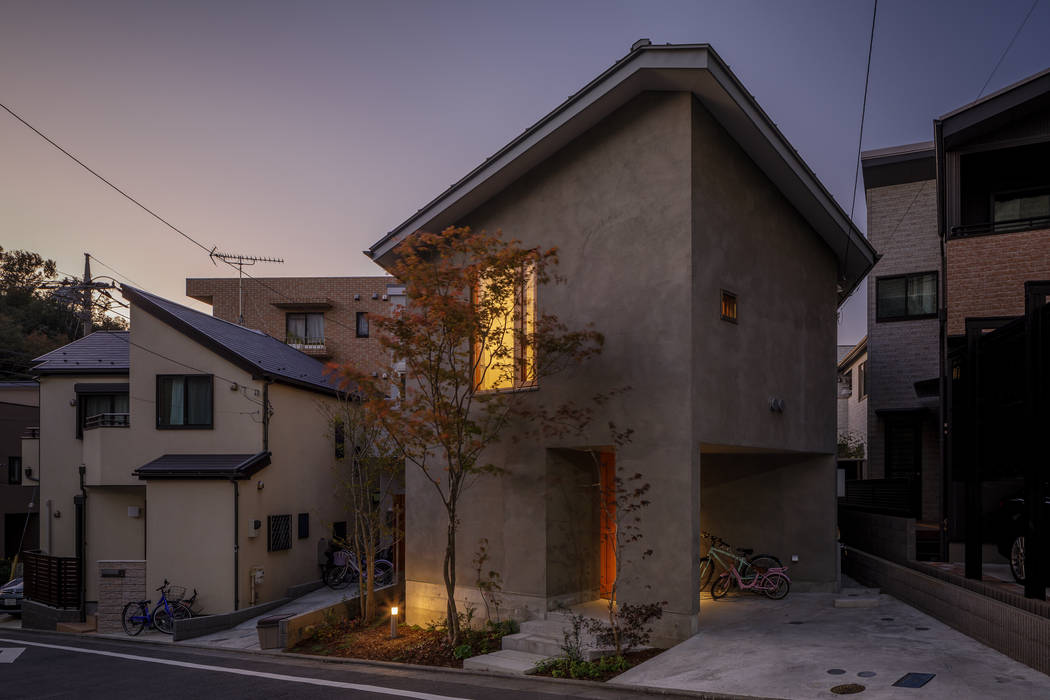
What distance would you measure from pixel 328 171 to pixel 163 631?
44.2 ft

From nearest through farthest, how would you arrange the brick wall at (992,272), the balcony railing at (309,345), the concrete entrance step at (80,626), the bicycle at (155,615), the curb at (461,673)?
1. the curb at (461,673)
2. the brick wall at (992,272)
3. the bicycle at (155,615)
4. the concrete entrance step at (80,626)
5. the balcony railing at (309,345)

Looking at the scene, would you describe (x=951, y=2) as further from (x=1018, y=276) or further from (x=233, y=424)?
(x=233, y=424)

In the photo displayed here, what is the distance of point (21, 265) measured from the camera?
51219mm

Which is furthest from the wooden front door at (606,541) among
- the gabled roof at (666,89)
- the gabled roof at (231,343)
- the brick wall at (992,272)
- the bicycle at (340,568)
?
the gabled roof at (231,343)

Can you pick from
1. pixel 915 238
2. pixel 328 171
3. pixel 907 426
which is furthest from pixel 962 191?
pixel 328 171

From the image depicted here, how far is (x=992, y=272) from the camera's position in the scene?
13430mm

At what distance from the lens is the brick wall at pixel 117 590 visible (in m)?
18.1

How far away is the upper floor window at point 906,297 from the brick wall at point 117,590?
19.5 metres

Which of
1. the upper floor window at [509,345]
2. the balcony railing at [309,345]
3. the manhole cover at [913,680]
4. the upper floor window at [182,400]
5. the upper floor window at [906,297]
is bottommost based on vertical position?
the manhole cover at [913,680]

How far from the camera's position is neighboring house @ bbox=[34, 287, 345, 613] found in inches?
→ 714

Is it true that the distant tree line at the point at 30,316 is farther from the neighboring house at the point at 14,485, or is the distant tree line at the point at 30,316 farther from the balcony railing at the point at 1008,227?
the balcony railing at the point at 1008,227

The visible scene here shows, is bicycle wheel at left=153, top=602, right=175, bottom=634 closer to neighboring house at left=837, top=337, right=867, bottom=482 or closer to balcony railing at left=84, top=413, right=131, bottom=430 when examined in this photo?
balcony railing at left=84, top=413, right=131, bottom=430

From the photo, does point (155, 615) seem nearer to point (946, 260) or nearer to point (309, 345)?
point (946, 260)

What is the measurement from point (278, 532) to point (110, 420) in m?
5.55
